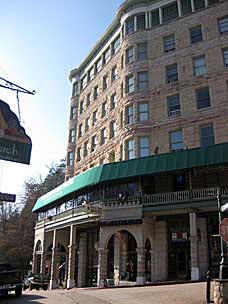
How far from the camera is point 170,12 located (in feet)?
111

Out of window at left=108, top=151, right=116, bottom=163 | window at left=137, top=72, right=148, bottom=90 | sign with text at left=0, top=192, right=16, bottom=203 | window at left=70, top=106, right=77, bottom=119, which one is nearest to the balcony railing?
window at left=108, top=151, right=116, bottom=163

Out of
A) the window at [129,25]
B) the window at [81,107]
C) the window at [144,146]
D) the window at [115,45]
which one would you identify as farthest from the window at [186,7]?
the window at [81,107]

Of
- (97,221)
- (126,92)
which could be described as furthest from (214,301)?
(126,92)

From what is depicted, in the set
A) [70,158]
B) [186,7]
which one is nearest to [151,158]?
[186,7]

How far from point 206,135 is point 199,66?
6722mm

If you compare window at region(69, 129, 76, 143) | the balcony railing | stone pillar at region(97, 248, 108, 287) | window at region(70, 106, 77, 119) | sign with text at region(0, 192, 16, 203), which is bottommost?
stone pillar at region(97, 248, 108, 287)

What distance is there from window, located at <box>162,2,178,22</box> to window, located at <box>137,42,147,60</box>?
10.5 ft

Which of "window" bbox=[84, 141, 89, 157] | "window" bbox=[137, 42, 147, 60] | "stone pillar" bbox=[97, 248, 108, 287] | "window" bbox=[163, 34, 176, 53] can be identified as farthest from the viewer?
"window" bbox=[84, 141, 89, 157]

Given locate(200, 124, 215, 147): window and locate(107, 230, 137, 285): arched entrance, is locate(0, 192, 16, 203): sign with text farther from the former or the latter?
locate(200, 124, 215, 147): window

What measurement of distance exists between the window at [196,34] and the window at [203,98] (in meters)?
5.19

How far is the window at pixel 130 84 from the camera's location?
108ft

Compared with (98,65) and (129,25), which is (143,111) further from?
(98,65)

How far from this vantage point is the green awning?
2296cm

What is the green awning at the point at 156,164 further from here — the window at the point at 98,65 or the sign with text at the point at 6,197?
the window at the point at 98,65
